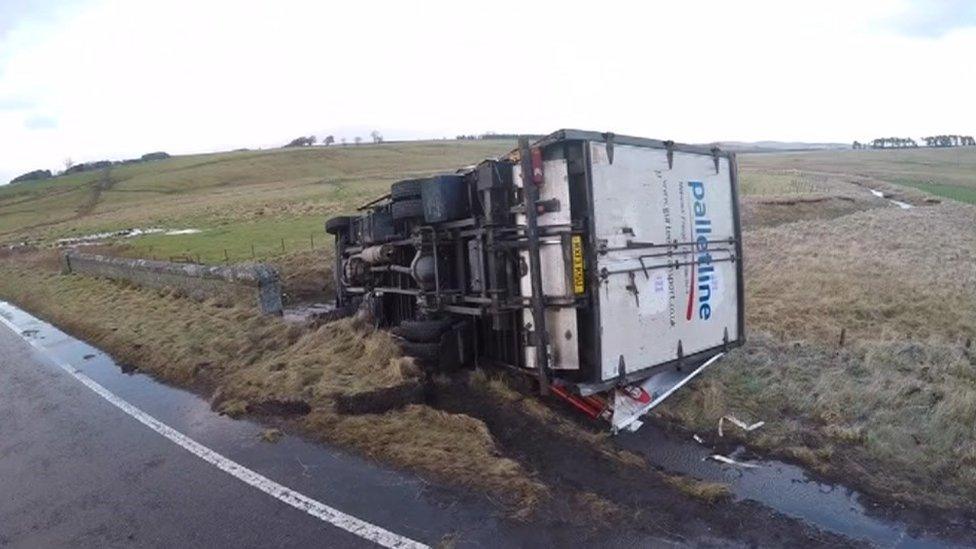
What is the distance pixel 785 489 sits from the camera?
4867 mm

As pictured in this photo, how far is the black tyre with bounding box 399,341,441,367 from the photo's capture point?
7297 mm

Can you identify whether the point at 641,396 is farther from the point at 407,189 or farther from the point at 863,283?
the point at 863,283

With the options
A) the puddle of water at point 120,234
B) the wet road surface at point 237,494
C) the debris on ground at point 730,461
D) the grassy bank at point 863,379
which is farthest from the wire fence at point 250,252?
the debris on ground at point 730,461

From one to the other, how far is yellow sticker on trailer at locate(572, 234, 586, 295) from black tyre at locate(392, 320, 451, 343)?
202cm

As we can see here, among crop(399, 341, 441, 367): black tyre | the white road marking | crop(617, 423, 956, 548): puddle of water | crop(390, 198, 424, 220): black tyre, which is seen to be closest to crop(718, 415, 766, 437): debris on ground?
crop(617, 423, 956, 548): puddle of water

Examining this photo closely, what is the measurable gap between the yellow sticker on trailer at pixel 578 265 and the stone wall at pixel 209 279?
22.4 feet

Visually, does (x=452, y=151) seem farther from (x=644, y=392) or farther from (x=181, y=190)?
(x=644, y=392)

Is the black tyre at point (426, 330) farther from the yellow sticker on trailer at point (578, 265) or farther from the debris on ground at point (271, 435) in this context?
the yellow sticker on trailer at point (578, 265)

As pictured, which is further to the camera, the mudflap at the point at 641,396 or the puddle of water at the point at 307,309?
the puddle of water at the point at 307,309

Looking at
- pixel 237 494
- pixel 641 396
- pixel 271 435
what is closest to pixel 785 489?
pixel 641 396

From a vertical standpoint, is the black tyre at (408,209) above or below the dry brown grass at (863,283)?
above

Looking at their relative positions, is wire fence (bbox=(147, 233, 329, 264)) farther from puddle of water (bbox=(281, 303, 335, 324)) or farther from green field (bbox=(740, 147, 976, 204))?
green field (bbox=(740, 147, 976, 204))

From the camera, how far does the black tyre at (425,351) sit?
730cm

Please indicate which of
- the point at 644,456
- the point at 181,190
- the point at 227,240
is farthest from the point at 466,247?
the point at 181,190
